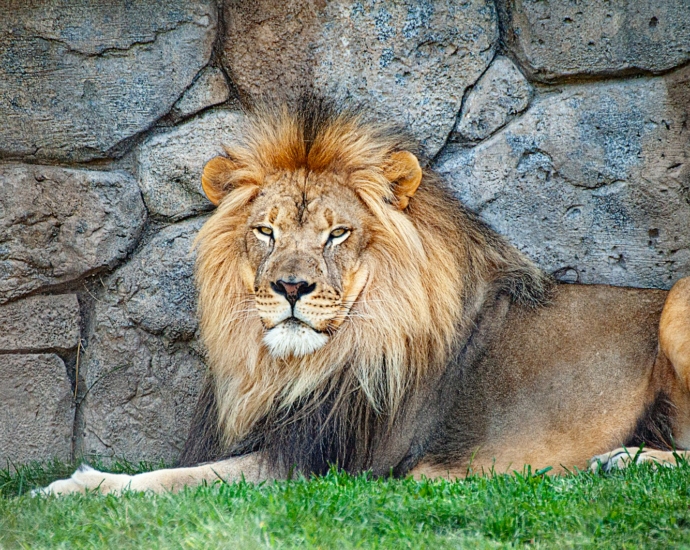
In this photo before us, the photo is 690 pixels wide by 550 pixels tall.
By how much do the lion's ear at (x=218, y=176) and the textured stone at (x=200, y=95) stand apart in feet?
2.84

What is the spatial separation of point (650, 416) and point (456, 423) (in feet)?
2.68

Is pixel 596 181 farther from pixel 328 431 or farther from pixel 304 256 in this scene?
pixel 328 431

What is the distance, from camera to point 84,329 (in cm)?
494

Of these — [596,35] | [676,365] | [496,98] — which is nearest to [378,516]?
[676,365]

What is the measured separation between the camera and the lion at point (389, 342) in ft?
12.5

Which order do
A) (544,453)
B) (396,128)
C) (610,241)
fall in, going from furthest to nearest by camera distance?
(610,241), (396,128), (544,453)

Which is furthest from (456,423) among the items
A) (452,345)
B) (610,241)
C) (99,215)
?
(99,215)

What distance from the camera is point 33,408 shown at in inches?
191

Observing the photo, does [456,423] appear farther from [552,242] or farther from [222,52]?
[222,52]

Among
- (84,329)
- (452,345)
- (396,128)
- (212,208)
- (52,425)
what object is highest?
(396,128)

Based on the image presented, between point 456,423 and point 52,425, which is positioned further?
point 52,425

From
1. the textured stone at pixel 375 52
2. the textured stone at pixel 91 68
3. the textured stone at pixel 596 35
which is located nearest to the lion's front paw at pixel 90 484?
the textured stone at pixel 91 68

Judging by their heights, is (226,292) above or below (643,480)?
above

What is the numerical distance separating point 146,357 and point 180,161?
3.50 ft
